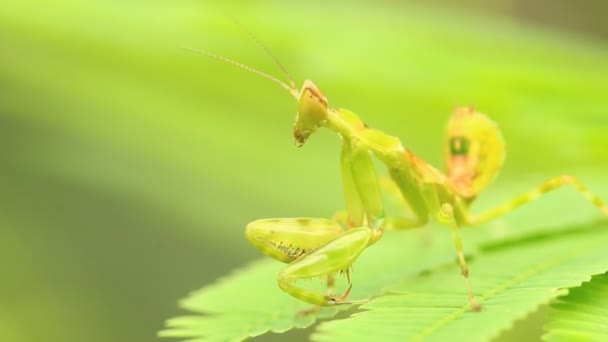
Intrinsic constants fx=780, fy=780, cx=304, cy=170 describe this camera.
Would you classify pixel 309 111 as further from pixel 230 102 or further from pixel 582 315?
pixel 230 102

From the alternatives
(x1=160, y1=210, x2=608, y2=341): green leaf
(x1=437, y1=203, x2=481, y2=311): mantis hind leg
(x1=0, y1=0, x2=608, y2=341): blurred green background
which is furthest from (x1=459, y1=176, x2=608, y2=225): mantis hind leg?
(x1=0, y1=0, x2=608, y2=341): blurred green background

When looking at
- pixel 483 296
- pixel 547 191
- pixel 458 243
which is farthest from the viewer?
pixel 547 191

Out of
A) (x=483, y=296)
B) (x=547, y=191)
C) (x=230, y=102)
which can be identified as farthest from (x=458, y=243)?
(x=230, y=102)

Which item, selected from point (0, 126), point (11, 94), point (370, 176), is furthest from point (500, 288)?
point (0, 126)

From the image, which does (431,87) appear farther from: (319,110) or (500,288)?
(500,288)

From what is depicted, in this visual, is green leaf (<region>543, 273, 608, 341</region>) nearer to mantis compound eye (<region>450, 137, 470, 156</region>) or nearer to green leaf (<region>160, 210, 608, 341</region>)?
green leaf (<region>160, 210, 608, 341</region>)

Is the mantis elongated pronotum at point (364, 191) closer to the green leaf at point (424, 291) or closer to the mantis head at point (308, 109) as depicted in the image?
the mantis head at point (308, 109)

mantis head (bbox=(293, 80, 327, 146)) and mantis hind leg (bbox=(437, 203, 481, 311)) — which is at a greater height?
mantis head (bbox=(293, 80, 327, 146))
